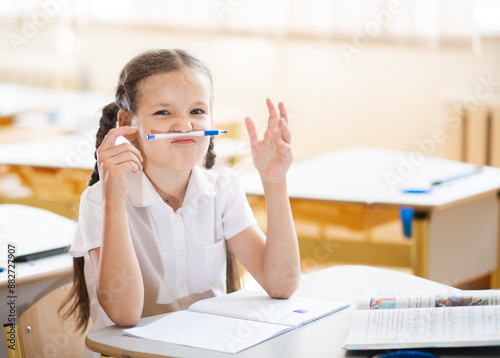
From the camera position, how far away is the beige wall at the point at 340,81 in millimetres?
4270

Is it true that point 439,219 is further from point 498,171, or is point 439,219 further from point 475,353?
point 475,353

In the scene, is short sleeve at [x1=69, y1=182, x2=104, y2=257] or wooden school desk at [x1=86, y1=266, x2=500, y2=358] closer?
wooden school desk at [x1=86, y1=266, x2=500, y2=358]

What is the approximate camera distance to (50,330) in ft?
4.88

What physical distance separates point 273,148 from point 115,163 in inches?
12.4

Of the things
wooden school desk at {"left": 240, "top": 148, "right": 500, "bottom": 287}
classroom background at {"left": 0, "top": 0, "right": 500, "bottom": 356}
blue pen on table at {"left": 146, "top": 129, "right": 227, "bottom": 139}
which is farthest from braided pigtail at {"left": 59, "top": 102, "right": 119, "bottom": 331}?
classroom background at {"left": 0, "top": 0, "right": 500, "bottom": 356}

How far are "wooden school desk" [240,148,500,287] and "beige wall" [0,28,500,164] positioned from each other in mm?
1551

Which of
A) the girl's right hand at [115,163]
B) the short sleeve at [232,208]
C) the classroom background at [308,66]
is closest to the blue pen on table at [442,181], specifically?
the classroom background at [308,66]

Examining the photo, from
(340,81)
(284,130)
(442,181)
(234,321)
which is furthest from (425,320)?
(340,81)

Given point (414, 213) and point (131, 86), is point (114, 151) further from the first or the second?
point (414, 213)

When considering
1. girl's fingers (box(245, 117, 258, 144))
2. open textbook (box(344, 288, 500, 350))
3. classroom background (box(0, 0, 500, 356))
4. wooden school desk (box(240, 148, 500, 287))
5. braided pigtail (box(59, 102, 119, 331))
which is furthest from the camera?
classroom background (box(0, 0, 500, 356))

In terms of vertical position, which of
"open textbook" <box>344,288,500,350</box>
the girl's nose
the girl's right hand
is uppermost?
the girl's nose

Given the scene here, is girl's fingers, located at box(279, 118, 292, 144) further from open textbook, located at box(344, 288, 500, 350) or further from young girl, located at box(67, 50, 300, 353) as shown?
open textbook, located at box(344, 288, 500, 350)

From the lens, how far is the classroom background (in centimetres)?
408

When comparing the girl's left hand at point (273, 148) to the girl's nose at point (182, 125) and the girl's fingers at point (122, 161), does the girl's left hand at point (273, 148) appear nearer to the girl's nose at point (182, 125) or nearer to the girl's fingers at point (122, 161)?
the girl's nose at point (182, 125)
